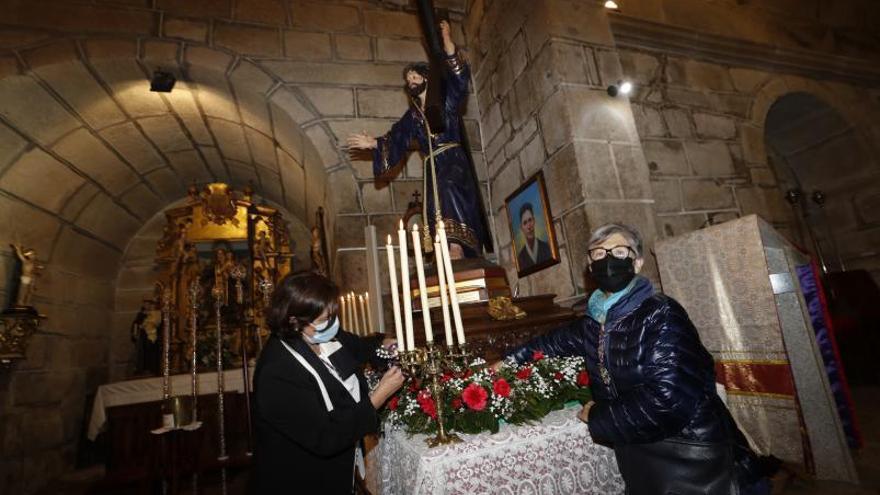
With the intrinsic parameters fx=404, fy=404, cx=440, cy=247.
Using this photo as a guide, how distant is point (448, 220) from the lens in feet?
10.3

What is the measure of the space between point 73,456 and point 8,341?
6.98ft

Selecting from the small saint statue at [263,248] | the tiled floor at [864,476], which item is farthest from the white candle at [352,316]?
the small saint statue at [263,248]

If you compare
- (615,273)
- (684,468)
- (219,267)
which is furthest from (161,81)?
(684,468)

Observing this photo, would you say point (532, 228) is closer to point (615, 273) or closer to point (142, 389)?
point (615, 273)

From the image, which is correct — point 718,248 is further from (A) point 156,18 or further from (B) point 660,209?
(A) point 156,18

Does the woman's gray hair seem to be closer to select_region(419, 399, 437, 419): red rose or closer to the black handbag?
the black handbag

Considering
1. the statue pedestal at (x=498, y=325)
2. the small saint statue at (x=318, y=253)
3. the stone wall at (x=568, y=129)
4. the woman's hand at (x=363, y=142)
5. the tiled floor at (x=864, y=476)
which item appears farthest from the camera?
the small saint statue at (x=318, y=253)

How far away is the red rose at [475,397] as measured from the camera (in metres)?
1.56

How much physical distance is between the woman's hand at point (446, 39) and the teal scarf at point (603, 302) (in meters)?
2.32

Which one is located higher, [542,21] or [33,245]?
[542,21]

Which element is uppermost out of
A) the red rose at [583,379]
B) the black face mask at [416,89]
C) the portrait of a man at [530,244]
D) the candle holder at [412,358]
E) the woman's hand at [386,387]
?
the black face mask at [416,89]

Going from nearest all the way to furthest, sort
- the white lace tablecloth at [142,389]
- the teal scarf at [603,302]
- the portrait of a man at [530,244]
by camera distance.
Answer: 1. the teal scarf at [603,302]
2. the portrait of a man at [530,244]
3. the white lace tablecloth at [142,389]

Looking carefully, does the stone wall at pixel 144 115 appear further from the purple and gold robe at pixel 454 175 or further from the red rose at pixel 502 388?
the red rose at pixel 502 388

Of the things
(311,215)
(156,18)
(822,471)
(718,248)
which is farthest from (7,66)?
(822,471)
